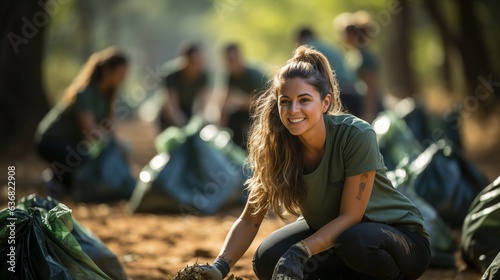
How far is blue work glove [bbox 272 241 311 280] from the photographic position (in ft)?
10.1

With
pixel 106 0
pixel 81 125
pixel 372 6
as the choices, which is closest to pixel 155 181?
pixel 81 125

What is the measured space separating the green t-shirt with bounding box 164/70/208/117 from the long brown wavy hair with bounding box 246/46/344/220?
640 cm

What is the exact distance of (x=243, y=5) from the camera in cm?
3962

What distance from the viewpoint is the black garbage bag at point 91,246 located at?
3865 mm

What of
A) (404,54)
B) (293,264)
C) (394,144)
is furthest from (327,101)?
(404,54)

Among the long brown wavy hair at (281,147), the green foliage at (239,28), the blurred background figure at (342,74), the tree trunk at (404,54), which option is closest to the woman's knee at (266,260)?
the long brown wavy hair at (281,147)

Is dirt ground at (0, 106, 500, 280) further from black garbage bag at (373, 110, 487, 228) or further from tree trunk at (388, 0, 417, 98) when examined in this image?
tree trunk at (388, 0, 417, 98)

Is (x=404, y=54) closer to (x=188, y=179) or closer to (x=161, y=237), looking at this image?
(x=188, y=179)

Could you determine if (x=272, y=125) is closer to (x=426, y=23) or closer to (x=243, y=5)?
(x=426, y=23)

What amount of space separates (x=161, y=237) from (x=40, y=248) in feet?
8.79

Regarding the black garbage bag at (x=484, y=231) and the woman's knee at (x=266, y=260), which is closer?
the woman's knee at (x=266, y=260)

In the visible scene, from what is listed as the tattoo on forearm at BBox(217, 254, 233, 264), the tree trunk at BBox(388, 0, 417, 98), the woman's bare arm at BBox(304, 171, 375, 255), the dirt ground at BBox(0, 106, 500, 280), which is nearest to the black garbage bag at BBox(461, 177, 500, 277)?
the dirt ground at BBox(0, 106, 500, 280)

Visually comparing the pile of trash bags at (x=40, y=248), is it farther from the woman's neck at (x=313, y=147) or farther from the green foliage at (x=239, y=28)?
the green foliage at (x=239, y=28)

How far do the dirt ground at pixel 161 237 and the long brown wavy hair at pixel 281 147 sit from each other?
58 centimetres
